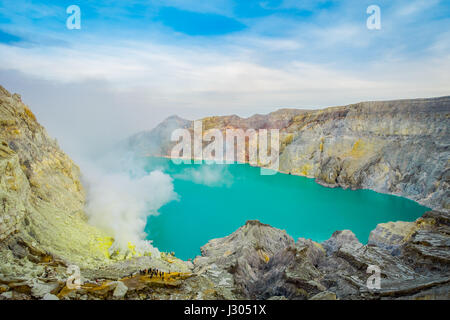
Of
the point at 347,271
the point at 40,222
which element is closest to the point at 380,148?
the point at 347,271

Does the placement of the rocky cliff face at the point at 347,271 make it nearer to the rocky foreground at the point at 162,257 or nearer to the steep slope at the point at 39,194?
the rocky foreground at the point at 162,257

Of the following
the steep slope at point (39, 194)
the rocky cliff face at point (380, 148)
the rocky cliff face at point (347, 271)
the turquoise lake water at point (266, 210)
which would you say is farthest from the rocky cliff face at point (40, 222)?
the rocky cliff face at point (380, 148)

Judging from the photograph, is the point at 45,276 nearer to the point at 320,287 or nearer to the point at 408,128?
the point at 320,287

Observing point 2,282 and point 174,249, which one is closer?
point 2,282

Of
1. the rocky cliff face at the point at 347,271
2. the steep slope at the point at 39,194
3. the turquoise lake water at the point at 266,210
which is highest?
the steep slope at the point at 39,194

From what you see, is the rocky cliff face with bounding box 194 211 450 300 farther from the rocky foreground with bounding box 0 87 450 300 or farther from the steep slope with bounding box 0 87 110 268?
the steep slope with bounding box 0 87 110 268

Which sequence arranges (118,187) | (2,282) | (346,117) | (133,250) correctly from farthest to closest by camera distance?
(346,117) < (118,187) < (133,250) < (2,282)
